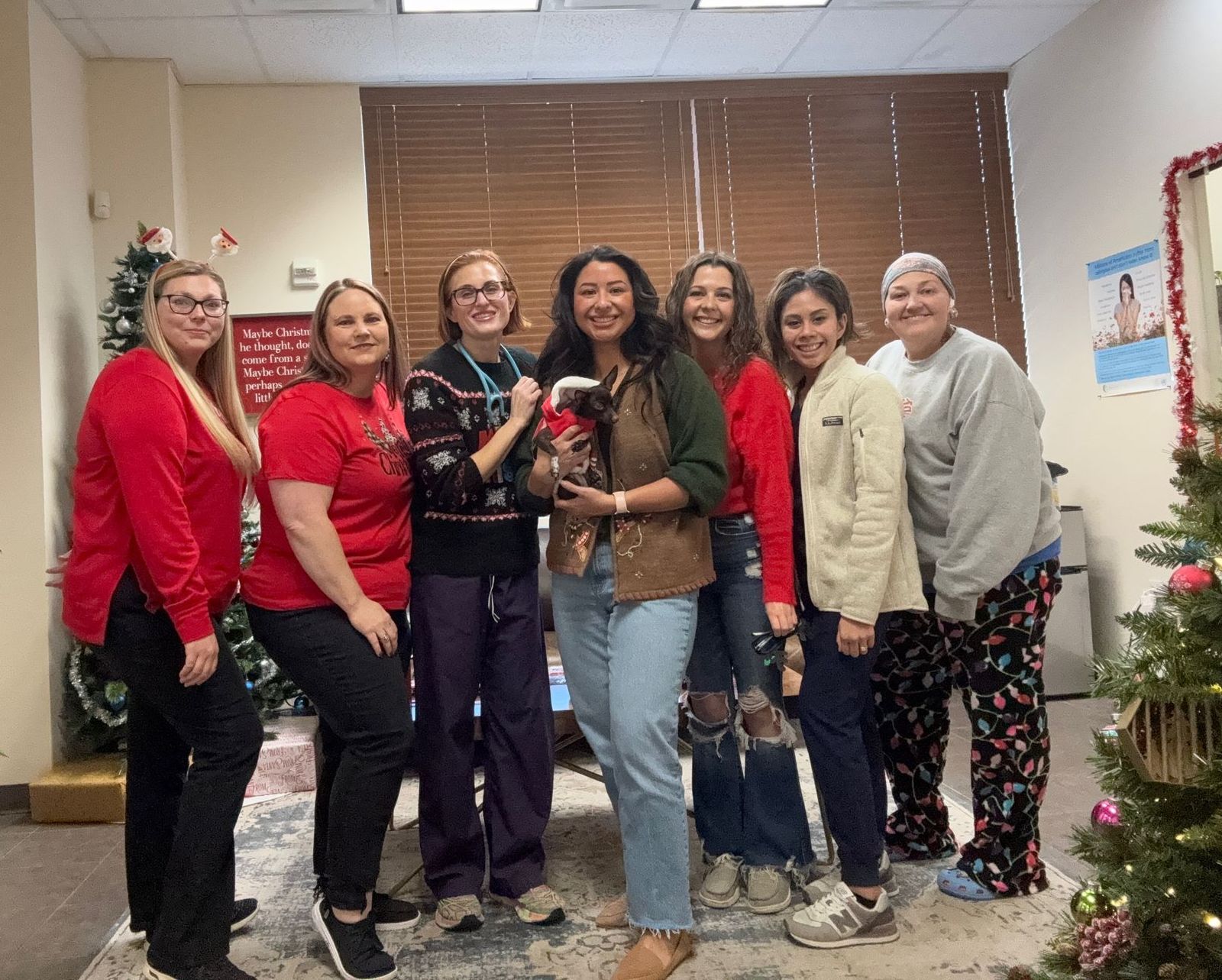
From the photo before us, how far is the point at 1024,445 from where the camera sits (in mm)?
2137

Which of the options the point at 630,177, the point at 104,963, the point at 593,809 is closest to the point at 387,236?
the point at 630,177

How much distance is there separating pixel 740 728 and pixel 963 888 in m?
0.64

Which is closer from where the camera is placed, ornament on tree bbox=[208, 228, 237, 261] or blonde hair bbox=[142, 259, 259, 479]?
blonde hair bbox=[142, 259, 259, 479]

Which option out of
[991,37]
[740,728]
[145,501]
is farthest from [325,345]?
[991,37]

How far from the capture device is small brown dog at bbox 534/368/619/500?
1964mm

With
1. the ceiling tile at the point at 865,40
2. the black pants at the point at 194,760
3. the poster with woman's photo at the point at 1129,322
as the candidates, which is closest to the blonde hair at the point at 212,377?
the black pants at the point at 194,760

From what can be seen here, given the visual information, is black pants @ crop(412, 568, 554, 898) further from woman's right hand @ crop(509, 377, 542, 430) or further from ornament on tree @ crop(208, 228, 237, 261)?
ornament on tree @ crop(208, 228, 237, 261)

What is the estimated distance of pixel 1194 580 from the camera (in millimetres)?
1507

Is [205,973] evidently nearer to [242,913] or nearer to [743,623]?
[242,913]

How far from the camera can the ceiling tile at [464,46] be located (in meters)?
3.88

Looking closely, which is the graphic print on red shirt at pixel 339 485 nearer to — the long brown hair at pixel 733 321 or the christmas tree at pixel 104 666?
the long brown hair at pixel 733 321

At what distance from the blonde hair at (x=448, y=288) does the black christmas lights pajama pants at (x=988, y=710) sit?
1142mm

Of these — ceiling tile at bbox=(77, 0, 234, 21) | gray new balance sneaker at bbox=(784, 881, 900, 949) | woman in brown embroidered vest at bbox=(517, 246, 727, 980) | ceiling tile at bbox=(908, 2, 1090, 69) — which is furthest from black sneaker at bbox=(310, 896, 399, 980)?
ceiling tile at bbox=(908, 2, 1090, 69)

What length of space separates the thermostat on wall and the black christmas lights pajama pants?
3048 mm
